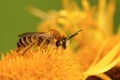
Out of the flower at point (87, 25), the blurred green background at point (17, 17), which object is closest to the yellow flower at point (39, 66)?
the flower at point (87, 25)

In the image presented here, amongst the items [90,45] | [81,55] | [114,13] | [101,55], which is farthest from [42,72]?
[114,13]

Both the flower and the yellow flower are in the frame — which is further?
the flower

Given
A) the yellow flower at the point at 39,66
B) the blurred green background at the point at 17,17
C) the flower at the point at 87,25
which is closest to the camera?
the yellow flower at the point at 39,66

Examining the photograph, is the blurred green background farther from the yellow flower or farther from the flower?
the yellow flower

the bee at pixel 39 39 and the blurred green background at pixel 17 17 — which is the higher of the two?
the blurred green background at pixel 17 17

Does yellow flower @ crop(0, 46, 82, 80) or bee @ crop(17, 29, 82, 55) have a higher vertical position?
bee @ crop(17, 29, 82, 55)

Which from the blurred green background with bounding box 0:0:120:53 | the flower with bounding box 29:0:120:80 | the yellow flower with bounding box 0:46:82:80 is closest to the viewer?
the yellow flower with bounding box 0:46:82:80

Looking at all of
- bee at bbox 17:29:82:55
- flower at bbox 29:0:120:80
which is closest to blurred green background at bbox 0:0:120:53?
flower at bbox 29:0:120:80

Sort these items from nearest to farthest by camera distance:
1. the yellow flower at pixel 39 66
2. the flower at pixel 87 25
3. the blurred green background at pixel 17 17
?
the yellow flower at pixel 39 66 < the flower at pixel 87 25 < the blurred green background at pixel 17 17

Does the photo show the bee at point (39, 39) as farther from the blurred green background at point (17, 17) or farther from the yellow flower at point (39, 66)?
the blurred green background at point (17, 17)
